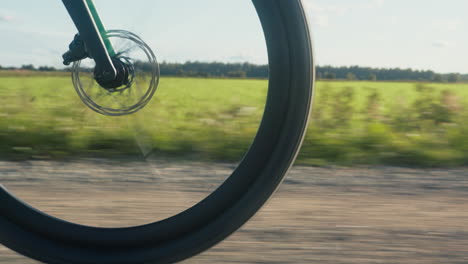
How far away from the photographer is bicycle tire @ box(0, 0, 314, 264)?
51.7 inches

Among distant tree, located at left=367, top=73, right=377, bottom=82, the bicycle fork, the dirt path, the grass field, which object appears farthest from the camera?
distant tree, located at left=367, top=73, right=377, bottom=82

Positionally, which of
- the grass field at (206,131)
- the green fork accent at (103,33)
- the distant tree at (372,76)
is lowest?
the grass field at (206,131)

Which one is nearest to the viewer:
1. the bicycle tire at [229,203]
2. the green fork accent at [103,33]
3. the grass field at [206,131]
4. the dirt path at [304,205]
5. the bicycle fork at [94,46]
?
the bicycle tire at [229,203]

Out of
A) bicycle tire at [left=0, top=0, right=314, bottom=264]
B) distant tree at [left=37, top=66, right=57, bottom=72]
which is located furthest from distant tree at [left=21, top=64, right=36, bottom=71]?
bicycle tire at [left=0, top=0, right=314, bottom=264]

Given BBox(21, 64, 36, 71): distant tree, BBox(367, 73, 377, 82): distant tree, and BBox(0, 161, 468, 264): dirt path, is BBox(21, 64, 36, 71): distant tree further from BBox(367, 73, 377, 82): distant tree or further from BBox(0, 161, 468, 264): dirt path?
BBox(367, 73, 377, 82): distant tree

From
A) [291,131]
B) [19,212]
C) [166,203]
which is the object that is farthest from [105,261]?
[166,203]

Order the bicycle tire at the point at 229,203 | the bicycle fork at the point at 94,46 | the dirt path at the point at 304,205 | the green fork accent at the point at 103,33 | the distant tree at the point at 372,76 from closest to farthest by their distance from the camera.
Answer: the bicycle tire at the point at 229,203 < the bicycle fork at the point at 94,46 < the green fork accent at the point at 103,33 < the dirt path at the point at 304,205 < the distant tree at the point at 372,76

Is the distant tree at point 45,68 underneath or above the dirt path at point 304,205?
above

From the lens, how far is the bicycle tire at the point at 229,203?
1312 mm

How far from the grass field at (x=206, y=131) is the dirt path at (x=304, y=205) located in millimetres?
151

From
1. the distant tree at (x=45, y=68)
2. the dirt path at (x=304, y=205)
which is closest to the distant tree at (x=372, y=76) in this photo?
the dirt path at (x=304, y=205)

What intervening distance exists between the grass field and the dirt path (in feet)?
0.49

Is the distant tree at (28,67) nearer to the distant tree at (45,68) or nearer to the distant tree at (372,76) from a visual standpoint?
the distant tree at (45,68)

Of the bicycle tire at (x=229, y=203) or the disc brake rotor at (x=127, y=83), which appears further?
the disc brake rotor at (x=127, y=83)
